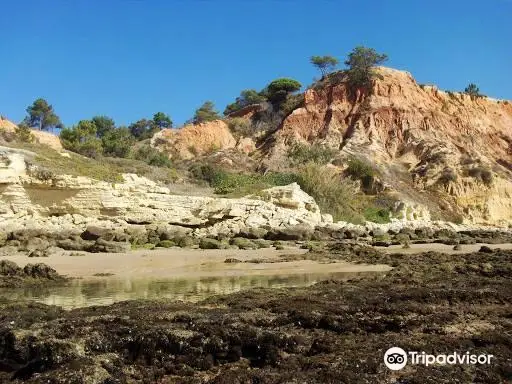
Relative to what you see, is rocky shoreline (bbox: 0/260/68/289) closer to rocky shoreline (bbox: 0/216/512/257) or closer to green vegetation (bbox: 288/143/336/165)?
rocky shoreline (bbox: 0/216/512/257)

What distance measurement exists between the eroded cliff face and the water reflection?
1136 inches

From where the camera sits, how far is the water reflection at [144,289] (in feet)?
34.0

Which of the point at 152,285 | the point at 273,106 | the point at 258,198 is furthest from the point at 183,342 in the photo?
the point at 273,106

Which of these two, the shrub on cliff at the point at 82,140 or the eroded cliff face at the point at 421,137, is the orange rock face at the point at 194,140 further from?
the shrub on cliff at the point at 82,140

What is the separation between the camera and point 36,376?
15.4ft

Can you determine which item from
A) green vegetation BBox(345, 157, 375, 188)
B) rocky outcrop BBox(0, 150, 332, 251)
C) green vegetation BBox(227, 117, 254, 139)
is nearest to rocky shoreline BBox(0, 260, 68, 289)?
rocky outcrop BBox(0, 150, 332, 251)

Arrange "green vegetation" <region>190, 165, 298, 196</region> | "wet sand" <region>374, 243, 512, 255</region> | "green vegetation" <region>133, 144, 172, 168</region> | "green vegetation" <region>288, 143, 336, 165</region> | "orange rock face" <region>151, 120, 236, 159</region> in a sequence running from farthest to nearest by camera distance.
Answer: "orange rock face" <region>151, 120, 236, 159</region>, "green vegetation" <region>288, 143, 336, 165</region>, "green vegetation" <region>133, 144, 172, 168</region>, "green vegetation" <region>190, 165, 298, 196</region>, "wet sand" <region>374, 243, 512, 255</region>

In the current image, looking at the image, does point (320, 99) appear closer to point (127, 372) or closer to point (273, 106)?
point (273, 106)

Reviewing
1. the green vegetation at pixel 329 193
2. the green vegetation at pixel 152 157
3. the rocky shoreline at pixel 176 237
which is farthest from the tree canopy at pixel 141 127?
the rocky shoreline at pixel 176 237

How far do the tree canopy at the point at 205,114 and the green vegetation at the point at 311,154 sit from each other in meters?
21.3

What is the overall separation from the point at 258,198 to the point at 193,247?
27.3 feet

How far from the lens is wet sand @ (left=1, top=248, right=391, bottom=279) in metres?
14.6

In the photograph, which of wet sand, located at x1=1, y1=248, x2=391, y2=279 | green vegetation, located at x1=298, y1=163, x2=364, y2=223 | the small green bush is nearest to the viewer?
wet sand, located at x1=1, y1=248, x2=391, y2=279

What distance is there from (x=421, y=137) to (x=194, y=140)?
2308 centimetres
